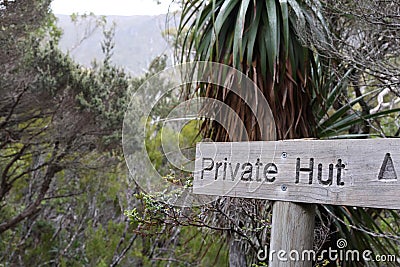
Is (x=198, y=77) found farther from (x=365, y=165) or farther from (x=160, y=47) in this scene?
(x=160, y=47)

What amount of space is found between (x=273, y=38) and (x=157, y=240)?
8.95ft

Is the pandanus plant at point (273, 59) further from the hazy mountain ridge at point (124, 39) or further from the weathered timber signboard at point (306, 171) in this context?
the hazy mountain ridge at point (124, 39)

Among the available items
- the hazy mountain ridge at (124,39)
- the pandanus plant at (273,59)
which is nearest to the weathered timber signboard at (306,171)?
the pandanus plant at (273,59)

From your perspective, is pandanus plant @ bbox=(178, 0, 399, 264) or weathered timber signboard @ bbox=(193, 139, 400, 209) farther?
pandanus plant @ bbox=(178, 0, 399, 264)

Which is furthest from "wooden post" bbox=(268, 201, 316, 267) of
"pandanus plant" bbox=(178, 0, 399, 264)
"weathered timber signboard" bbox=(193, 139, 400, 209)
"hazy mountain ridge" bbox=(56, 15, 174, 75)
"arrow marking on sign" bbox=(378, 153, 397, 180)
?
"hazy mountain ridge" bbox=(56, 15, 174, 75)

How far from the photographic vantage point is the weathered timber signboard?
1023 millimetres

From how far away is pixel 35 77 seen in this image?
3658mm

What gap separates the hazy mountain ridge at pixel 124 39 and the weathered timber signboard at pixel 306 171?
374 cm

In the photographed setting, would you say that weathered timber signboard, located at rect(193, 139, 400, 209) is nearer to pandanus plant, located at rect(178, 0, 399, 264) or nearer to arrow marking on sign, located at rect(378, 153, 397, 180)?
arrow marking on sign, located at rect(378, 153, 397, 180)

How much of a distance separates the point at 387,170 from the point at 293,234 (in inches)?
12.0

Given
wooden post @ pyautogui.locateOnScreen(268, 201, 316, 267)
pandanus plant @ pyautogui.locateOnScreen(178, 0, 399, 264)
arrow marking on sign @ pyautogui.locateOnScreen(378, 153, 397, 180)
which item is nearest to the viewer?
arrow marking on sign @ pyautogui.locateOnScreen(378, 153, 397, 180)

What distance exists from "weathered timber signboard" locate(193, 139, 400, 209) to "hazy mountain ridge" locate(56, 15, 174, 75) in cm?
374

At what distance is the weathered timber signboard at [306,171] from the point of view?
1023mm

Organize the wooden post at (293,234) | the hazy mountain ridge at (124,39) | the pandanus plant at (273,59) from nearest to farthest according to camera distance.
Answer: the wooden post at (293,234)
the pandanus plant at (273,59)
the hazy mountain ridge at (124,39)
